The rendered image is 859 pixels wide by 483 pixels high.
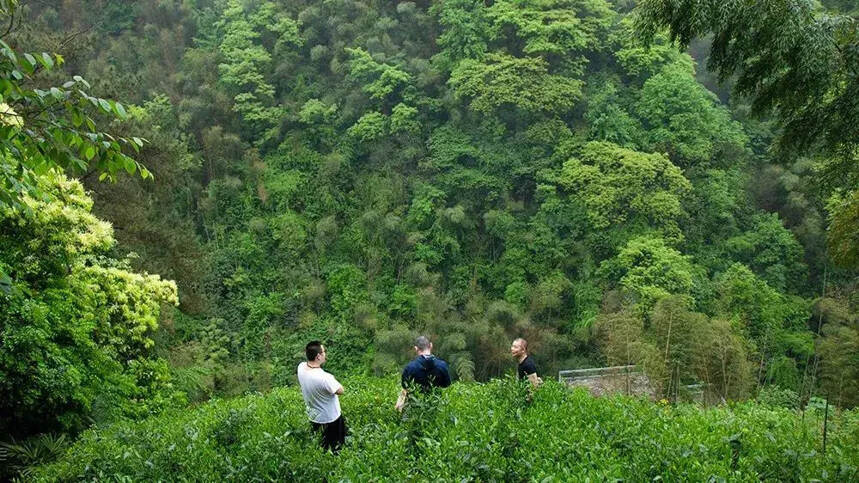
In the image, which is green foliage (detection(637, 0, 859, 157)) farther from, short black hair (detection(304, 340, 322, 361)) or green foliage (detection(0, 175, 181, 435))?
green foliage (detection(0, 175, 181, 435))

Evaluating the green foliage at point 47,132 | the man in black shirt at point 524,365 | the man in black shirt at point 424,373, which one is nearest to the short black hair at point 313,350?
the man in black shirt at point 424,373

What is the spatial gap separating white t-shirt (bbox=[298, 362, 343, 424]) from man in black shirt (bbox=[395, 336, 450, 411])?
20.1 inches

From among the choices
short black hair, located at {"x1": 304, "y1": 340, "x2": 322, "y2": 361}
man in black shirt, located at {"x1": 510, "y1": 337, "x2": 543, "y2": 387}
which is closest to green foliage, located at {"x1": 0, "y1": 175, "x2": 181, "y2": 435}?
short black hair, located at {"x1": 304, "y1": 340, "x2": 322, "y2": 361}

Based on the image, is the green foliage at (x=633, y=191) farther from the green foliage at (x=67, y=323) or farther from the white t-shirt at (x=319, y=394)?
the white t-shirt at (x=319, y=394)

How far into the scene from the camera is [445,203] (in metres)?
19.3

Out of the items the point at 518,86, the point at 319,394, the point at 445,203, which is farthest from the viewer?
the point at 445,203

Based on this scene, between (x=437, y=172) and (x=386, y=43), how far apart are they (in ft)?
17.0

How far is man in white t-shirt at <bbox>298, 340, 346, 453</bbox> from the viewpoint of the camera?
4.38 meters

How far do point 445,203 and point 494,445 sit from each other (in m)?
16.0

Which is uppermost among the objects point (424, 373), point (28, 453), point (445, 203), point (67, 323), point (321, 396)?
point (424, 373)

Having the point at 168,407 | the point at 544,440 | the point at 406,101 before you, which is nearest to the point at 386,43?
the point at 406,101

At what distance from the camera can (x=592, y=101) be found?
18.6 meters

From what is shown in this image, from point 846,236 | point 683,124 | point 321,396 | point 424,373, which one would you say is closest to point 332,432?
point 321,396

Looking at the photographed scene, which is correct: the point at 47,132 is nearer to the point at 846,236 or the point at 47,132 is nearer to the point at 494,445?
the point at 494,445
